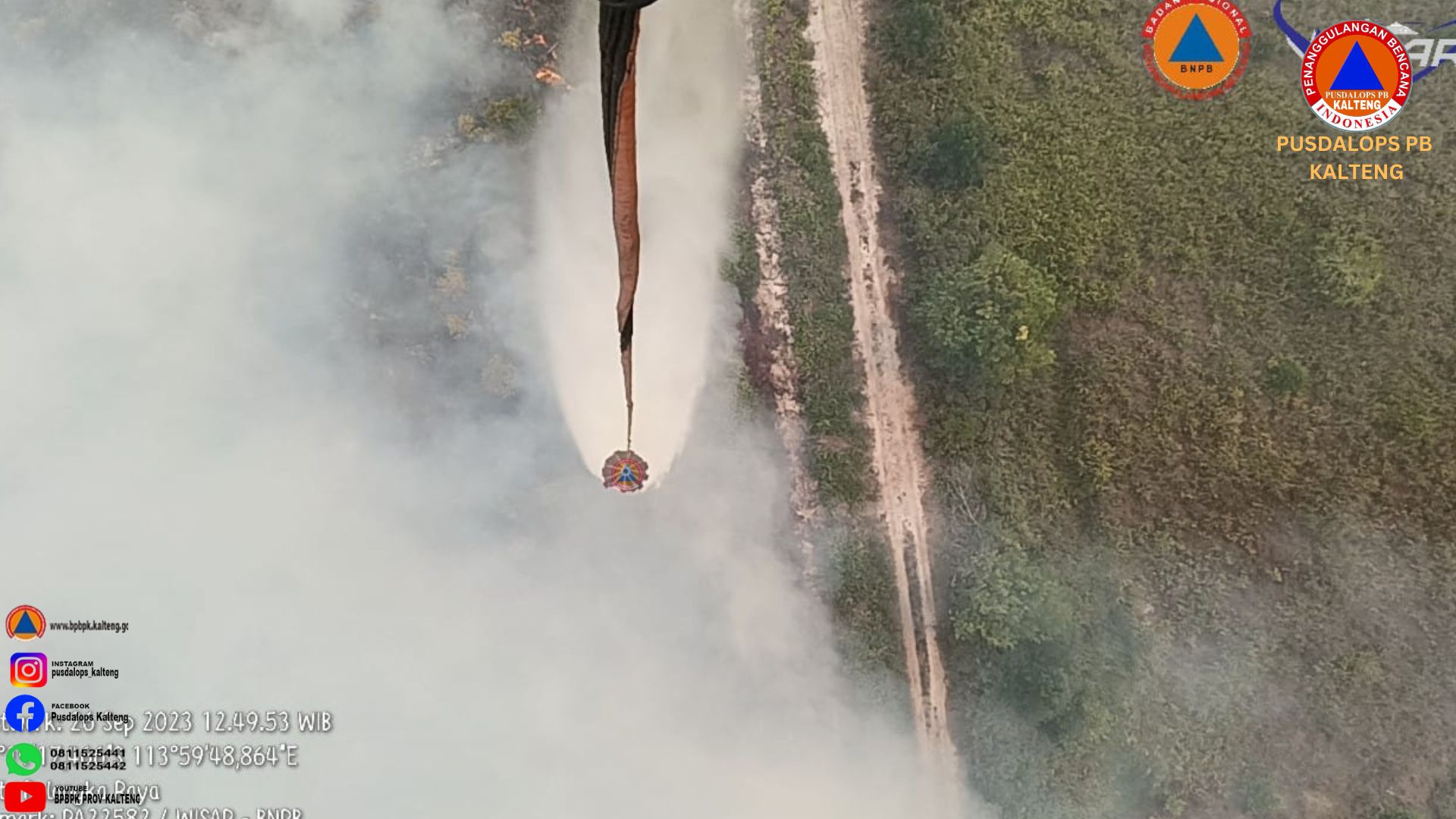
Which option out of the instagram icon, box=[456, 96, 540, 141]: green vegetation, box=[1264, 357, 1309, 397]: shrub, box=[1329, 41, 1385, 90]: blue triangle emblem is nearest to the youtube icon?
the instagram icon

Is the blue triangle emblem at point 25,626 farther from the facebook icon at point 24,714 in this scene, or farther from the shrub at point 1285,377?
the shrub at point 1285,377

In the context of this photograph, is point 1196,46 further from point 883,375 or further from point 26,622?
point 26,622

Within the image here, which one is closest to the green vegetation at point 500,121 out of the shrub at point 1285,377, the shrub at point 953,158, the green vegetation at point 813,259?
the green vegetation at point 813,259

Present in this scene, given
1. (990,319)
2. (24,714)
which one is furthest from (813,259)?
(24,714)

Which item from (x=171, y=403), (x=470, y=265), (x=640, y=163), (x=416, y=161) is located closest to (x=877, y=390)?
(x=640, y=163)

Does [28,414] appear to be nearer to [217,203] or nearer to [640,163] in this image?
[217,203]
